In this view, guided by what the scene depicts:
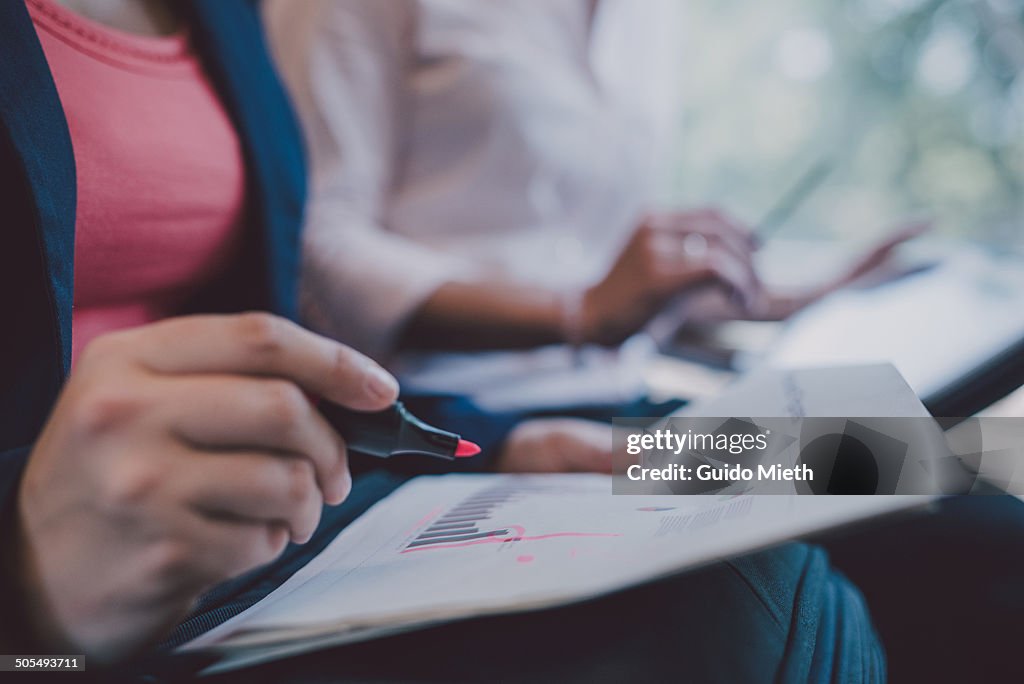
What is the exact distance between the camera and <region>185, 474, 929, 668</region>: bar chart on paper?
16 cm

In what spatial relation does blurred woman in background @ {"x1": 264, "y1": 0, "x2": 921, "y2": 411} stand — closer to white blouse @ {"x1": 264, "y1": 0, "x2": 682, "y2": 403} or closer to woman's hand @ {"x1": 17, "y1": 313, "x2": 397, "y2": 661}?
white blouse @ {"x1": 264, "y1": 0, "x2": 682, "y2": 403}

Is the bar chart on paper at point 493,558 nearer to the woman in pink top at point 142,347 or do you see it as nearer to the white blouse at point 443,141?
the woman in pink top at point 142,347

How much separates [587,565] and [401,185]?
59 cm

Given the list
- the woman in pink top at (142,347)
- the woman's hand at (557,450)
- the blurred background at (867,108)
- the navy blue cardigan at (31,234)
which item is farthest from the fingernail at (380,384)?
the blurred background at (867,108)

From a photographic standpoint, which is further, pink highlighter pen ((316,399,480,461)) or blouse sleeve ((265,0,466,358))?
blouse sleeve ((265,0,466,358))

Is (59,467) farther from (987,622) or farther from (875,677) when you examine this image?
(987,622)

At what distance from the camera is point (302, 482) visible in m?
0.17

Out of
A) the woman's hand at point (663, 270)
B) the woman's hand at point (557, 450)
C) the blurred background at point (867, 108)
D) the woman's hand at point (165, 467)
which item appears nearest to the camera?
the woman's hand at point (165, 467)

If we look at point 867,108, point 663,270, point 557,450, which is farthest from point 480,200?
point 867,108

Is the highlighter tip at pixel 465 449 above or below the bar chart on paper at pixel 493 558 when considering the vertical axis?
above

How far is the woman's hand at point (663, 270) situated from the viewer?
1.80 ft

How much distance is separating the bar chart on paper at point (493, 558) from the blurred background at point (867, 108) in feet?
3.51

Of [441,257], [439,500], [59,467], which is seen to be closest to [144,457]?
[59,467]

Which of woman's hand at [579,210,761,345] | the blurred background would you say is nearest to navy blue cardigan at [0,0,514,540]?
woman's hand at [579,210,761,345]
